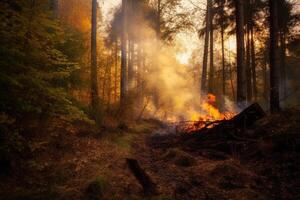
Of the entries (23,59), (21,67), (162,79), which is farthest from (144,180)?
(162,79)

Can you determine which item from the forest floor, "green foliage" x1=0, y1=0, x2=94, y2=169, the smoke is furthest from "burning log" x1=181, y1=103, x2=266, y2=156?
the smoke

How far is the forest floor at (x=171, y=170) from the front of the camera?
5684mm

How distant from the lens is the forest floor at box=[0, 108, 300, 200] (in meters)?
5.68

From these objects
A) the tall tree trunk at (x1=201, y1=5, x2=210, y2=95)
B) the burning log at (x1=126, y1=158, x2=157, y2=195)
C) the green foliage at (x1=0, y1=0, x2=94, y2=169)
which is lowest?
the burning log at (x1=126, y1=158, x2=157, y2=195)

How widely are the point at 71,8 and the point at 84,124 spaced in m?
17.6

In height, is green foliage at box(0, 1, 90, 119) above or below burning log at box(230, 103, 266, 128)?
above

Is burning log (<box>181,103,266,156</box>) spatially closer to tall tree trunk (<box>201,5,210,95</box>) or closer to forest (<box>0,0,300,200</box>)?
forest (<box>0,0,300,200</box>)

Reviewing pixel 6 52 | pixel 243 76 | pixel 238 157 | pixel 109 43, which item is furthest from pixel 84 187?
pixel 109 43

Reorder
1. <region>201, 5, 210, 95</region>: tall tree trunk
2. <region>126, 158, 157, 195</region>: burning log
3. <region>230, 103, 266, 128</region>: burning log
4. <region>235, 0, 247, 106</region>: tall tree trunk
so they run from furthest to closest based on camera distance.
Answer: <region>201, 5, 210, 95</region>: tall tree trunk, <region>235, 0, 247, 106</region>: tall tree trunk, <region>230, 103, 266, 128</region>: burning log, <region>126, 158, 157, 195</region>: burning log

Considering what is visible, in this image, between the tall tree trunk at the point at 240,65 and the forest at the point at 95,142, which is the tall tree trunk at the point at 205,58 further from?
the tall tree trunk at the point at 240,65

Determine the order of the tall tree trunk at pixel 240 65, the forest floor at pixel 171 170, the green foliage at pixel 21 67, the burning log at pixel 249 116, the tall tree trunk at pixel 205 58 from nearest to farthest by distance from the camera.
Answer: the green foliage at pixel 21 67
the forest floor at pixel 171 170
the burning log at pixel 249 116
the tall tree trunk at pixel 240 65
the tall tree trunk at pixel 205 58

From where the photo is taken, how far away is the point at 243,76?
12477 mm

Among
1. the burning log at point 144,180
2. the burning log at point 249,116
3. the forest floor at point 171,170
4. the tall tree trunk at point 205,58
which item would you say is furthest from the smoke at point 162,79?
the burning log at point 144,180

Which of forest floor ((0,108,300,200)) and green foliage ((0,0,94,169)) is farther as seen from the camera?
forest floor ((0,108,300,200))
